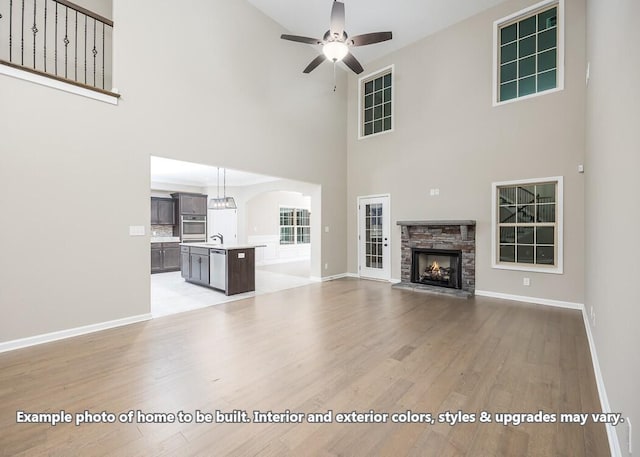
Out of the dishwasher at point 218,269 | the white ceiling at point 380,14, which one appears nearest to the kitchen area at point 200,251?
the dishwasher at point 218,269

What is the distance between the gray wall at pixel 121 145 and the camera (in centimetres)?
313

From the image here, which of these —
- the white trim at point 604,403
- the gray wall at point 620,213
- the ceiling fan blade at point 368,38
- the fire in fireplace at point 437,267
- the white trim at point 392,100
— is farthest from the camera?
the white trim at point 392,100

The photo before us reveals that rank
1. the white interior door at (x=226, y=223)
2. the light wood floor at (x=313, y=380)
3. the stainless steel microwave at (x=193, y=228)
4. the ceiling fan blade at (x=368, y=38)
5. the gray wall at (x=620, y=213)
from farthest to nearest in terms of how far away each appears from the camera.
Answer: the white interior door at (x=226, y=223) → the stainless steel microwave at (x=193, y=228) → the ceiling fan blade at (x=368, y=38) → the light wood floor at (x=313, y=380) → the gray wall at (x=620, y=213)

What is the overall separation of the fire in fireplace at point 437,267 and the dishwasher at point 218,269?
403 cm

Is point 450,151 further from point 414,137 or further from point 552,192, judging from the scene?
point 552,192

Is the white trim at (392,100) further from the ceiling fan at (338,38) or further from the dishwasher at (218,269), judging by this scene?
the dishwasher at (218,269)

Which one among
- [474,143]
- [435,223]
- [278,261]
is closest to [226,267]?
[435,223]

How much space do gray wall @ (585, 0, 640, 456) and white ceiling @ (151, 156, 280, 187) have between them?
5240mm

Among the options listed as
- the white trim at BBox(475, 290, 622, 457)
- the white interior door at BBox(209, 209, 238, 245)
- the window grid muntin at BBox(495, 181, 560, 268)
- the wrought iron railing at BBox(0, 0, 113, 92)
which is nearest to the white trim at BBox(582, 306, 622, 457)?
the white trim at BBox(475, 290, 622, 457)

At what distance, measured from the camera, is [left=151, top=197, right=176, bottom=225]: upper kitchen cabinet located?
28.9ft

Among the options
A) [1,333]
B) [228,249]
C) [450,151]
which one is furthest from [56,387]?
[450,151]

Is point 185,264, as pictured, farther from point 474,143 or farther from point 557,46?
point 557,46

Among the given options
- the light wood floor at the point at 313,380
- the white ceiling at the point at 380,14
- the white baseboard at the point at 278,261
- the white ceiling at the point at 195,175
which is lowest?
the light wood floor at the point at 313,380

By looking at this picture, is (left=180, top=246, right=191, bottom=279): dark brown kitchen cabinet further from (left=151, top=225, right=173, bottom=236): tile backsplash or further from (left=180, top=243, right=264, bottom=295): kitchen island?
(left=151, top=225, right=173, bottom=236): tile backsplash
